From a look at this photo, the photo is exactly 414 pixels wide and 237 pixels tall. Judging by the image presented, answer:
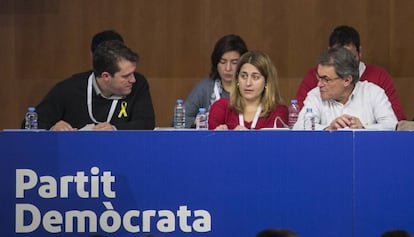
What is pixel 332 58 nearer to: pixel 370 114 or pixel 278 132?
pixel 370 114

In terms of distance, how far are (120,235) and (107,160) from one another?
429mm

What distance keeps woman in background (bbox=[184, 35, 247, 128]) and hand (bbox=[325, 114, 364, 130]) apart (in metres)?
1.79

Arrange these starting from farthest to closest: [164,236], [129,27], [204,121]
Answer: [129,27] → [204,121] → [164,236]

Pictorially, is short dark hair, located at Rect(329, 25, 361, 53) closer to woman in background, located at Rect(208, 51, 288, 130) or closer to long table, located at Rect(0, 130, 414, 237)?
woman in background, located at Rect(208, 51, 288, 130)

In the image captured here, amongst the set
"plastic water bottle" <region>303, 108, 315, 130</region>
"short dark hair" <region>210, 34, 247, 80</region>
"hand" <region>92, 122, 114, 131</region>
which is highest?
"short dark hair" <region>210, 34, 247, 80</region>

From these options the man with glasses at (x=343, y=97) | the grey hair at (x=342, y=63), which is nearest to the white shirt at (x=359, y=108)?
the man with glasses at (x=343, y=97)

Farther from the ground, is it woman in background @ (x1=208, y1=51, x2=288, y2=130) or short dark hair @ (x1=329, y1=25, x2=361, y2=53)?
short dark hair @ (x1=329, y1=25, x2=361, y2=53)

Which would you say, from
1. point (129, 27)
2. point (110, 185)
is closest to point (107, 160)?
point (110, 185)

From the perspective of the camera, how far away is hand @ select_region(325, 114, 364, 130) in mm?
6832

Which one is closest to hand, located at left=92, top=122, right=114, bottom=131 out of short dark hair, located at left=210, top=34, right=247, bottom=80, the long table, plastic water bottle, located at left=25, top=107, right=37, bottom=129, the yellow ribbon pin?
the long table

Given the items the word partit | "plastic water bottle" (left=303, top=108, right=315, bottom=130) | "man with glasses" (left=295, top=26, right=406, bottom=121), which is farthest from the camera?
"man with glasses" (left=295, top=26, right=406, bottom=121)

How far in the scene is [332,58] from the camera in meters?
7.45

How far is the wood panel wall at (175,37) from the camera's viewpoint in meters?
9.79

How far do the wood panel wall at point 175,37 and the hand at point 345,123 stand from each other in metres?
2.97
